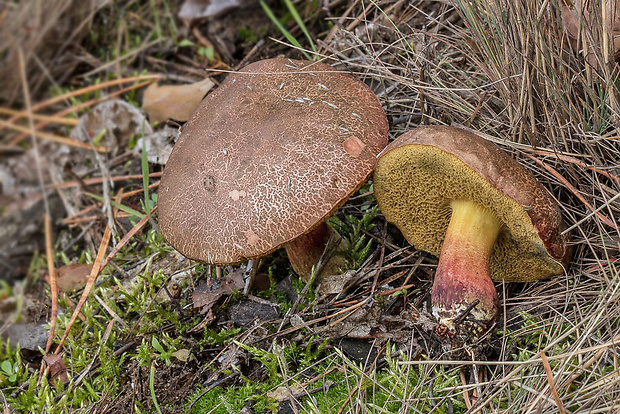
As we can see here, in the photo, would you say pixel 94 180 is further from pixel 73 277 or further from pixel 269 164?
pixel 269 164

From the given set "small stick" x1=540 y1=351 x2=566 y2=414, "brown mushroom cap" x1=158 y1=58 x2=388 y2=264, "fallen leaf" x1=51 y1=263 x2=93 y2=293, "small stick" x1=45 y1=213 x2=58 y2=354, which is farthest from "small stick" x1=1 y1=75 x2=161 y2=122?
"small stick" x1=540 y1=351 x2=566 y2=414

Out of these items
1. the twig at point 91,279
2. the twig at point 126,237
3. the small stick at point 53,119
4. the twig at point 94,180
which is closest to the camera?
the twig at point 91,279

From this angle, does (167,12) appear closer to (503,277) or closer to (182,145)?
(182,145)

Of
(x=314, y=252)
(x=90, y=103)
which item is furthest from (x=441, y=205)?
(x=90, y=103)

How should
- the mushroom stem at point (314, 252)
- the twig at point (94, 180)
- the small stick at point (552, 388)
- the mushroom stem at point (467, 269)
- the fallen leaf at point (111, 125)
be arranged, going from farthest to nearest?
the fallen leaf at point (111, 125) < the twig at point (94, 180) < the mushroom stem at point (314, 252) < the mushroom stem at point (467, 269) < the small stick at point (552, 388)

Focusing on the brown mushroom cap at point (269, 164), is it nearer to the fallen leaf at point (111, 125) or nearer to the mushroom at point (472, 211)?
the mushroom at point (472, 211)

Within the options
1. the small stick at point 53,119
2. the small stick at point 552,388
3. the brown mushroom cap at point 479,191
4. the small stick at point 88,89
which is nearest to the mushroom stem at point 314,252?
the brown mushroom cap at point 479,191
